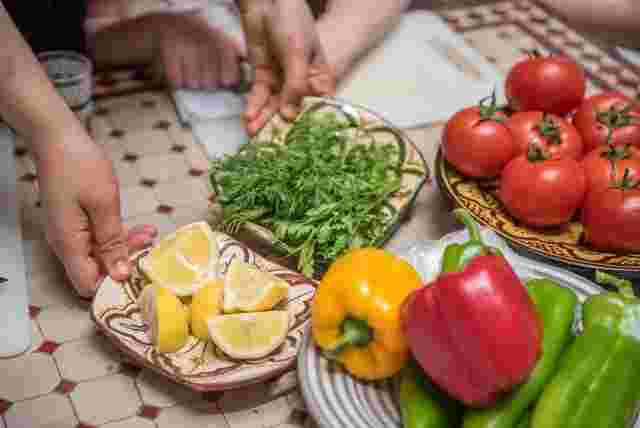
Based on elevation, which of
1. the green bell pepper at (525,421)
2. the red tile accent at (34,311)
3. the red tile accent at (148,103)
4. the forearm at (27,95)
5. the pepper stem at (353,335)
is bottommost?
the red tile accent at (34,311)

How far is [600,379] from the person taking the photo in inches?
27.6

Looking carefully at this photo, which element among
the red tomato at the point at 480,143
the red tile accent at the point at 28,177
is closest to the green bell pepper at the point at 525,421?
the red tomato at the point at 480,143

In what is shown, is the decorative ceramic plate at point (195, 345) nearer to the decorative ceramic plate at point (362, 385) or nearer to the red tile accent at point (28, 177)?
the decorative ceramic plate at point (362, 385)

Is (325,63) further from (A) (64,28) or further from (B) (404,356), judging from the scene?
(B) (404,356)

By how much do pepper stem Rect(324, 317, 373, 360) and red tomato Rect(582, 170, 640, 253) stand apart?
0.42 metres

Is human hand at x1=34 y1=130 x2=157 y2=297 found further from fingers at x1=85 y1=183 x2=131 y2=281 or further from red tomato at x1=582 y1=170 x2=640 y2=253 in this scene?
red tomato at x1=582 y1=170 x2=640 y2=253

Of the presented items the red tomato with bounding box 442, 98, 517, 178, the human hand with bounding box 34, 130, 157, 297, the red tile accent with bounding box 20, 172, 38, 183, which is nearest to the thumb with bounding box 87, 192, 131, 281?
the human hand with bounding box 34, 130, 157, 297

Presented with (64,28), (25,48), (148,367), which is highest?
(25,48)

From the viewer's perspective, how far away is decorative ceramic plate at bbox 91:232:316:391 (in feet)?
2.67

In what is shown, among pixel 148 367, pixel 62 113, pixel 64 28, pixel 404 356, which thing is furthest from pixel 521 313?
pixel 64 28

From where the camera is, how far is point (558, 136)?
1111 mm

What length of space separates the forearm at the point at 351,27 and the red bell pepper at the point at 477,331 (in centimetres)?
83

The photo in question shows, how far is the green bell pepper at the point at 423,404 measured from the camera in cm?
72

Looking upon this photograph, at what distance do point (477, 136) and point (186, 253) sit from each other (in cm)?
46
